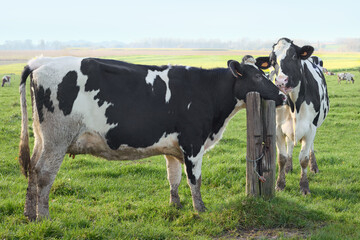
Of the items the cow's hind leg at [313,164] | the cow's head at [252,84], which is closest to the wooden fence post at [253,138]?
the cow's head at [252,84]

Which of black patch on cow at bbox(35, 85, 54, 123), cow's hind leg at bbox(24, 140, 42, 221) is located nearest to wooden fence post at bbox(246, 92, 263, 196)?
black patch on cow at bbox(35, 85, 54, 123)

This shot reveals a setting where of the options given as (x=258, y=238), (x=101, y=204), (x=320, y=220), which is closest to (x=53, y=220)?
(x=101, y=204)

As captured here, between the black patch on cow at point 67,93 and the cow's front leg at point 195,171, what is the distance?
1.92m

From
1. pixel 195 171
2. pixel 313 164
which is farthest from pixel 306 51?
pixel 195 171

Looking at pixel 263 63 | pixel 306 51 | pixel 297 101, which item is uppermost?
pixel 306 51

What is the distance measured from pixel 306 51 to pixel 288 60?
1.56ft

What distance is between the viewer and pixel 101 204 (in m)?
6.88

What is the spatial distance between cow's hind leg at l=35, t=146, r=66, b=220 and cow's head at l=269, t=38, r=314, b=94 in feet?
13.4

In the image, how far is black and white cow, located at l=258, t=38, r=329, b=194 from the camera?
24.7 ft

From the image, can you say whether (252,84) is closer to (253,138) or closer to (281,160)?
(253,138)

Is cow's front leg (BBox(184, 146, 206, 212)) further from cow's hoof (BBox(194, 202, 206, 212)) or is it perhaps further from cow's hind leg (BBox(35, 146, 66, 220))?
cow's hind leg (BBox(35, 146, 66, 220))

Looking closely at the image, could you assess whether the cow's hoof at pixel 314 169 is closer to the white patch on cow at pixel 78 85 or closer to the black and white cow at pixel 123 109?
the black and white cow at pixel 123 109

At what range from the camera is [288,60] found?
7.52 metres

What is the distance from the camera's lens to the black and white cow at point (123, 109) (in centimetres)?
555
